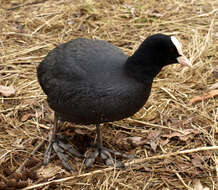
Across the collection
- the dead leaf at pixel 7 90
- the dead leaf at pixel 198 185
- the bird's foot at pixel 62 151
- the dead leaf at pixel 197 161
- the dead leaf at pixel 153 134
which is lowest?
the bird's foot at pixel 62 151

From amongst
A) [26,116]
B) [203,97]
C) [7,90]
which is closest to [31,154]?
[26,116]

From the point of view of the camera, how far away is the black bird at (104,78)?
2.78 meters

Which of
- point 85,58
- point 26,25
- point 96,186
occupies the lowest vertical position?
point 96,186

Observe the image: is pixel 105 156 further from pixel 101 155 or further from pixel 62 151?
pixel 62 151

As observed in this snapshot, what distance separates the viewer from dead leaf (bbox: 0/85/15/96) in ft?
13.2

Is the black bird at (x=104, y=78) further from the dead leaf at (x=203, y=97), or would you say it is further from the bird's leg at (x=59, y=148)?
the dead leaf at (x=203, y=97)

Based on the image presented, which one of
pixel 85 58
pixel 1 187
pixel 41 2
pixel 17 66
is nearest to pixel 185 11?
pixel 41 2

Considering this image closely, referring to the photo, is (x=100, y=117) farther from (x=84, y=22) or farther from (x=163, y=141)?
(x=84, y=22)

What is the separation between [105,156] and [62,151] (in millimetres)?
401

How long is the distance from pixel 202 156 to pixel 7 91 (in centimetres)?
217

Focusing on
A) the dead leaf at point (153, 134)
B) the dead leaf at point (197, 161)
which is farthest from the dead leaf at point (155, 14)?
the dead leaf at point (197, 161)

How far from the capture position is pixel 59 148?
134 inches

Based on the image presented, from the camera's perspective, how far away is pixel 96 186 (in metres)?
3.00

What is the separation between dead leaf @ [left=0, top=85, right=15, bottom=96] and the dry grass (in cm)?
6
